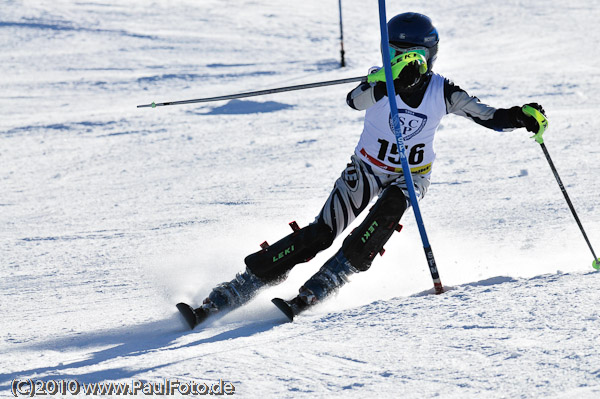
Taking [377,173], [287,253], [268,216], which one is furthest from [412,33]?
[268,216]

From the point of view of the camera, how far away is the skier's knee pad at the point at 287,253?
4.20 meters

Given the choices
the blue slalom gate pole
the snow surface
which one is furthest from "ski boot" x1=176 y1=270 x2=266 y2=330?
the blue slalom gate pole

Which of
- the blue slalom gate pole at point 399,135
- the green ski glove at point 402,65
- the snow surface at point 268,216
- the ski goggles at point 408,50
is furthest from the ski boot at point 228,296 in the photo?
the ski goggles at point 408,50

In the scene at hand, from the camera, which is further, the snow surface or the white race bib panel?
the white race bib panel

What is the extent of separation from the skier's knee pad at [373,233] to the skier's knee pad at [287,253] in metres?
0.23

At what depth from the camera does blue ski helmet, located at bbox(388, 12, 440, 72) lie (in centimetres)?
413

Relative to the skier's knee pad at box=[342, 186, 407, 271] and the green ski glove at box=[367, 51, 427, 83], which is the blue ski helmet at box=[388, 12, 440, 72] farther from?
the skier's knee pad at box=[342, 186, 407, 271]

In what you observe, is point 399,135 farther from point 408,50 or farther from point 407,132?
point 408,50

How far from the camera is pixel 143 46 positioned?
14547mm

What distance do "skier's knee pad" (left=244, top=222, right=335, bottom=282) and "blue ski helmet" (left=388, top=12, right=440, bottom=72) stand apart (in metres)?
1.17

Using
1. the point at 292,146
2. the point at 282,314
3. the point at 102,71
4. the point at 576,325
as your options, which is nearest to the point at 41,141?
the point at 292,146

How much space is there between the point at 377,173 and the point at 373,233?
0.53 metres

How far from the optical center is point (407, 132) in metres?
4.23

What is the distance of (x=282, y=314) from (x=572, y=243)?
231cm
